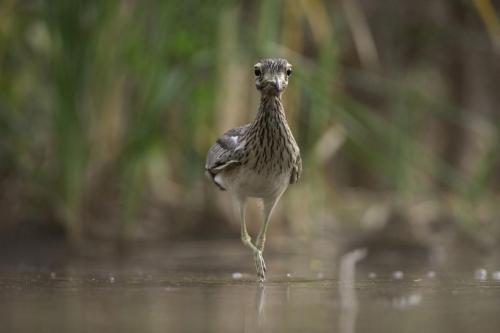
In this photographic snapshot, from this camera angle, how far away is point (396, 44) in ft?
51.1

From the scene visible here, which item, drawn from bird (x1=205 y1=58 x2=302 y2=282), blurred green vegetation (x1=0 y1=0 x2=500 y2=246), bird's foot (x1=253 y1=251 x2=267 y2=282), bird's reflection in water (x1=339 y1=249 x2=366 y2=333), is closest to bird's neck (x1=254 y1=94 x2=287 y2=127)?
bird (x1=205 y1=58 x2=302 y2=282)

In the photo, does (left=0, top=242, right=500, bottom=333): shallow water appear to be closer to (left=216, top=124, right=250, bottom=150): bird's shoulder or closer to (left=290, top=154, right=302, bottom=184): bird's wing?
(left=290, top=154, right=302, bottom=184): bird's wing

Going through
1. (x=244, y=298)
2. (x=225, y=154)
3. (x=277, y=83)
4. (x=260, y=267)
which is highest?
(x=277, y=83)

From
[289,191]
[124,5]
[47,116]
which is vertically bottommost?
[289,191]

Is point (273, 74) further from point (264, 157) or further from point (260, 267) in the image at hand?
point (260, 267)

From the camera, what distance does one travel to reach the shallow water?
5.01 metres

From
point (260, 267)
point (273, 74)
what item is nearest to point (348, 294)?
point (260, 267)

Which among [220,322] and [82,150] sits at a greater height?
[82,150]

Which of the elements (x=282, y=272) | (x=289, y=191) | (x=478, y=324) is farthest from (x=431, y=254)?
(x=478, y=324)

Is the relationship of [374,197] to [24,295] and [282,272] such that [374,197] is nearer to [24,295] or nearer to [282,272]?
[282,272]

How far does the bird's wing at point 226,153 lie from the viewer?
7.58m

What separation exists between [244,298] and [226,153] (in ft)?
5.84

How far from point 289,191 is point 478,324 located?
243 inches

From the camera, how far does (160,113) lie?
1018 centimetres
